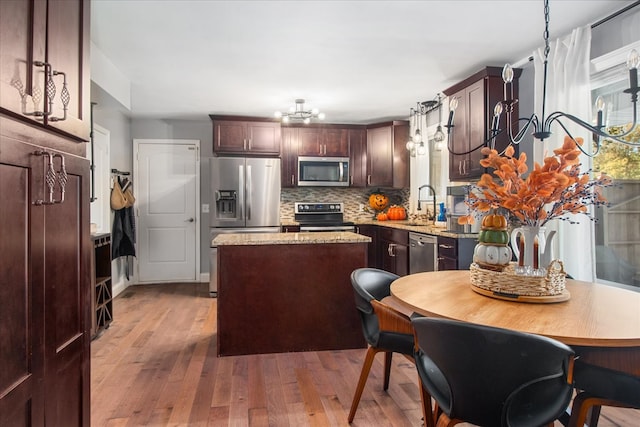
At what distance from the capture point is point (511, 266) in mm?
1840

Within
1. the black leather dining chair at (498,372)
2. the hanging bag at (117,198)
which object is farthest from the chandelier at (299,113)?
the black leather dining chair at (498,372)

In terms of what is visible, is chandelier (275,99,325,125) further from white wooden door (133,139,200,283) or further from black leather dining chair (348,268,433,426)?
black leather dining chair (348,268,433,426)

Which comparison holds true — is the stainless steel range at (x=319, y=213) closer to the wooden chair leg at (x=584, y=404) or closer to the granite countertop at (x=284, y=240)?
the granite countertop at (x=284, y=240)

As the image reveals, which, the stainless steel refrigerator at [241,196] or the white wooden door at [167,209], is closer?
the stainless steel refrigerator at [241,196]

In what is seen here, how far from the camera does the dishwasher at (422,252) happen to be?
12.0 feet

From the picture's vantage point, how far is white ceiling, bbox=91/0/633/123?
2359 millimetres

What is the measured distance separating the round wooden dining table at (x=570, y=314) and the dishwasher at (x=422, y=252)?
184cm

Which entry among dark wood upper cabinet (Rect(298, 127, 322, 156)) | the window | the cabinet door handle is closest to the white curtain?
the window

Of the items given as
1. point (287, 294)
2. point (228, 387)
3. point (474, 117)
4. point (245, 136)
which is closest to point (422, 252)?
point (474, 117)

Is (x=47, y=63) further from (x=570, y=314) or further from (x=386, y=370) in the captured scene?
(x=386, y=370)

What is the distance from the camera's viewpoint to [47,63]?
106cm

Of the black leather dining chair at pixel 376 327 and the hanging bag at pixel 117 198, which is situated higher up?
the hanging bag at pixel 117 198

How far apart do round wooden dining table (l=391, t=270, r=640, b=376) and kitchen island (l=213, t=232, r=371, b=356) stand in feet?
3.86

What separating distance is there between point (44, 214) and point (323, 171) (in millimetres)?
4454
